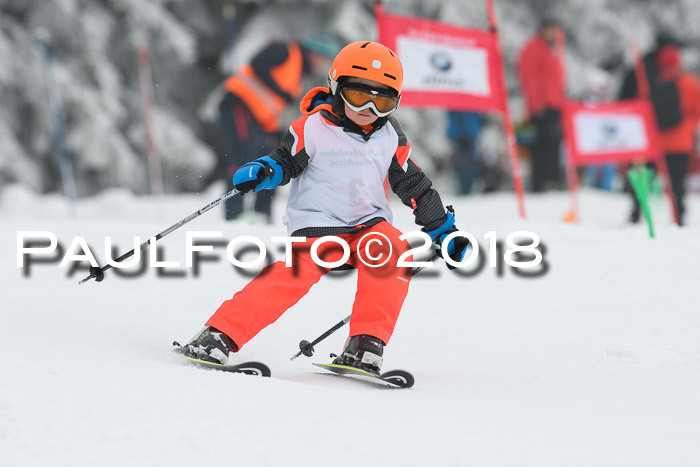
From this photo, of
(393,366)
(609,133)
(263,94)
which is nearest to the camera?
(393,366)

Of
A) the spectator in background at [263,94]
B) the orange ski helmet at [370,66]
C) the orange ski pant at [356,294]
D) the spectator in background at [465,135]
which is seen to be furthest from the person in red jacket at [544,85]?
the orange ski pant at [356,294]

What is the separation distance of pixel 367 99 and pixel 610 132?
5220 mm

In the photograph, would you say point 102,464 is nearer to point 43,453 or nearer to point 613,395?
point 43,453

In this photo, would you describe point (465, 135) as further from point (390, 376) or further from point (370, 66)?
point (390, 376)

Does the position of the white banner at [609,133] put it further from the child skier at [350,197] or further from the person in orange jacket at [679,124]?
the child skier at [350,197]

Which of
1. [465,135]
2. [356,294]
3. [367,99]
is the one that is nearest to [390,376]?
[356,294]

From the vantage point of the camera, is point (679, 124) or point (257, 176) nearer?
point (257, 176)

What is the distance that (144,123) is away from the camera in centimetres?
1094

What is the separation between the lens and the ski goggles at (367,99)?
2840 millimetres

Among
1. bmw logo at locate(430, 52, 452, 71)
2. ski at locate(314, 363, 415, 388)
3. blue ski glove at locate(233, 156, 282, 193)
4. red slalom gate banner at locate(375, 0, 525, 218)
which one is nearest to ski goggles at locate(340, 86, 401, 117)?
blue ski glove at locate(233, 156, 282, 193)

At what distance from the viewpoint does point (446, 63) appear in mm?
6375

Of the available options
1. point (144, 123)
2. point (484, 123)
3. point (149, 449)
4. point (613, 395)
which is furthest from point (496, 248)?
point (484, 123)

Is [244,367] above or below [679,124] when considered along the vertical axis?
below

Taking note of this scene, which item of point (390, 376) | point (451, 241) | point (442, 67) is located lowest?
point (390, 376)
